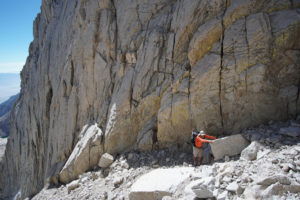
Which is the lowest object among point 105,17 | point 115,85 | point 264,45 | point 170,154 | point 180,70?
point 170,154

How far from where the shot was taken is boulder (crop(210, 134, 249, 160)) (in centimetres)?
812

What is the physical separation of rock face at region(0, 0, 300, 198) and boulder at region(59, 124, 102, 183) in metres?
0.80

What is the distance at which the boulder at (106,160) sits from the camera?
1262 cm

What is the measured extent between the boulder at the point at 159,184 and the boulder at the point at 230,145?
146 centimetres

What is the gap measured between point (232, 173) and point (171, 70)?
23.2 ft

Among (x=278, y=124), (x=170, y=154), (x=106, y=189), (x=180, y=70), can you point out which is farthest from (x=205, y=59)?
(x=106, y=189)

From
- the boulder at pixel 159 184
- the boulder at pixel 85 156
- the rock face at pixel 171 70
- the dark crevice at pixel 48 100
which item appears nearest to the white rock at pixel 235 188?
the boulder at pixel 159 184

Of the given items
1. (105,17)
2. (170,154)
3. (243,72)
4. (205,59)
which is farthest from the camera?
(105,17)

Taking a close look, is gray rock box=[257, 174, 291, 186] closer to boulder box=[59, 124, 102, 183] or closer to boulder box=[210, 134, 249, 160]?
boulder box=[210, 134, 249, 160]

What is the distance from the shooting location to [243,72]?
9.05 m

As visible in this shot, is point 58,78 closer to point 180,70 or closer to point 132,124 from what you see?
point 132,124

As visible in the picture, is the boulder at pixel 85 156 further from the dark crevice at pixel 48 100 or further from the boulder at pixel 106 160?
the dark crevice at pixel 48 100

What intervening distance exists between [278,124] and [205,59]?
15.1 feet

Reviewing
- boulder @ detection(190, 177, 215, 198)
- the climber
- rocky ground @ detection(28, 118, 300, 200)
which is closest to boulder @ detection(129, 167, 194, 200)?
rocky ground @ detection(28, 118, 300, 200)
